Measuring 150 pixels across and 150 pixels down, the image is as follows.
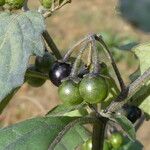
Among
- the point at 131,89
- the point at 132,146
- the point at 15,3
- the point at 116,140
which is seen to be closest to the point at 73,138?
the point at 131,89

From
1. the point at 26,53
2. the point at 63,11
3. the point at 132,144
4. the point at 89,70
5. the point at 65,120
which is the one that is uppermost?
the point at 26,53

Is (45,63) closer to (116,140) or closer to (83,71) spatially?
(83,71)

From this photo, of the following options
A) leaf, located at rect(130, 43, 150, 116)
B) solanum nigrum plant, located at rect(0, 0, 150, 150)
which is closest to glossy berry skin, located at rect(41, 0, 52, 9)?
solanum nigrum plant, located at rect(0, 0, 150, 150)

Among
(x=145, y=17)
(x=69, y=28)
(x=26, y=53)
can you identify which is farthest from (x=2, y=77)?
(x=69, y=28)

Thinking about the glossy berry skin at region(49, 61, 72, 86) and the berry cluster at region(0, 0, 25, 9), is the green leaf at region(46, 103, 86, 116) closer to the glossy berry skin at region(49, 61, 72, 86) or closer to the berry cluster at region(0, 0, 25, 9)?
the glossy berry skin at region(49, 61, 72, 86)

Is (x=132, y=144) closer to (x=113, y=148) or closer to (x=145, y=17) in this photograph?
(x=113, y=148)
